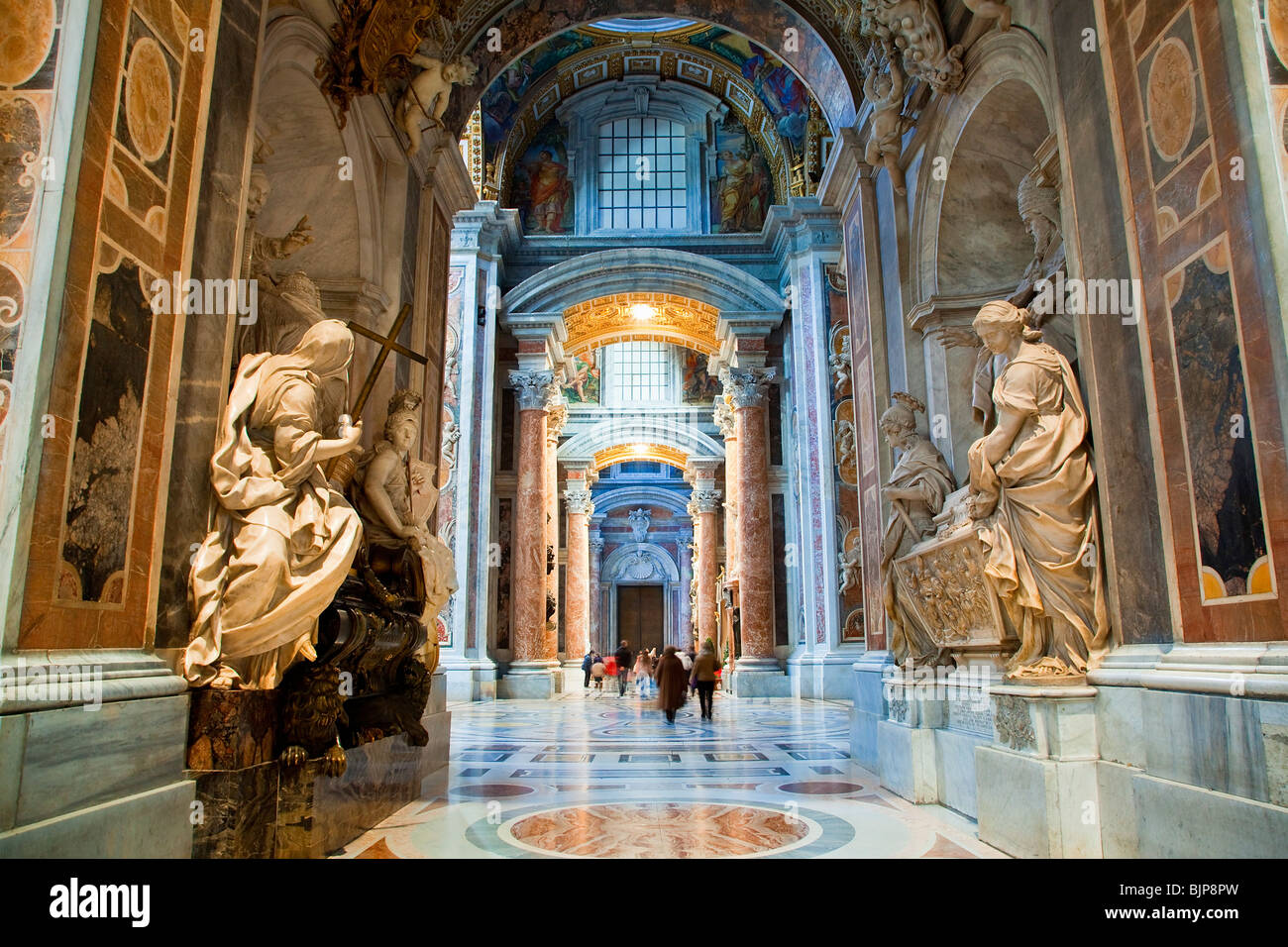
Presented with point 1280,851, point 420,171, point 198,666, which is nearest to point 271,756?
point 198,666

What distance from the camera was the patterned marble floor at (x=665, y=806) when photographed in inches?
147

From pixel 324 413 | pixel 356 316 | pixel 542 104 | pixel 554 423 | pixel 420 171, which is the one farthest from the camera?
pixel 554 423

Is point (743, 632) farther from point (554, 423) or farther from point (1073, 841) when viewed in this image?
point (1073, 841)

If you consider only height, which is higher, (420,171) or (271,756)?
(420,171)

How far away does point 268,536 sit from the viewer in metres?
3.26

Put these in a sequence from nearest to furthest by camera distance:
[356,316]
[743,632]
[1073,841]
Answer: [1073,841]
[356,316]
[743,632]

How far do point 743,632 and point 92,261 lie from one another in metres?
14.1

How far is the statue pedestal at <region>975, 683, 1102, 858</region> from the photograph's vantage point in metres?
3.39

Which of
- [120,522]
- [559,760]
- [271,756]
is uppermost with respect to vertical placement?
[120,522]

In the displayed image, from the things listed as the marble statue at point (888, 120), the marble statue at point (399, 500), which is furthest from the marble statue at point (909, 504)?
the marble statue at point (399, 500)

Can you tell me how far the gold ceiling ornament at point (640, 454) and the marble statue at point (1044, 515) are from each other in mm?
20895

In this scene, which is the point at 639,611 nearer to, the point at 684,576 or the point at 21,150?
the point at 684,576

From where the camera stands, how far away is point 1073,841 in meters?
3.36

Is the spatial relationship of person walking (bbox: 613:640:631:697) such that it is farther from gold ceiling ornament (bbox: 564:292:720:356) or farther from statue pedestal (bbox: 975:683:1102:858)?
statue pedestal (bbox: 975:683:1102:858)
